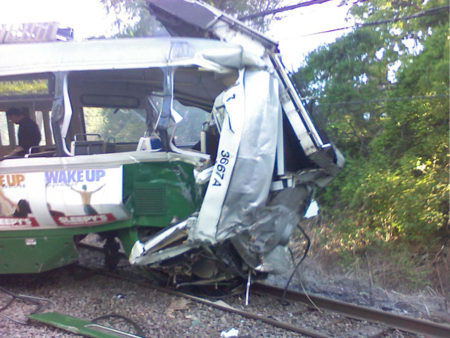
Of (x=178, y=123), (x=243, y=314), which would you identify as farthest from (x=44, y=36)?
(x=243, y=314)

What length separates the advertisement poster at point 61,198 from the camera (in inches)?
201

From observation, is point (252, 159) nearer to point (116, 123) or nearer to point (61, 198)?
point (61, 198)

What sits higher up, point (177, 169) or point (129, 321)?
point (177, 169)

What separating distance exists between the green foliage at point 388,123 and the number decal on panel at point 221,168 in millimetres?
1582

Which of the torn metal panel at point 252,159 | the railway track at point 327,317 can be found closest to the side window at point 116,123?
the railway track at point 327,317

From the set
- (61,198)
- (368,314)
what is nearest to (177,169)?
(61,198)

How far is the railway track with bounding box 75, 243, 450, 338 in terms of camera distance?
15.2 ft

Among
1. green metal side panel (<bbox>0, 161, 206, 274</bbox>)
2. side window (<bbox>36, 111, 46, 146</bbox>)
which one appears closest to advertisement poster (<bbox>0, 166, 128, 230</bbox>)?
green metal side panel (<bbox>0, 161, 206, 274</bbox>)

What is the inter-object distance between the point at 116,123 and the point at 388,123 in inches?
212

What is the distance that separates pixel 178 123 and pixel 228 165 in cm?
94

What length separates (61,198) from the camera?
205 inches

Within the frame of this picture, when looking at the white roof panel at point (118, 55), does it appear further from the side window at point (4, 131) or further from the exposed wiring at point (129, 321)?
the exposed wiring at point (129, 321)

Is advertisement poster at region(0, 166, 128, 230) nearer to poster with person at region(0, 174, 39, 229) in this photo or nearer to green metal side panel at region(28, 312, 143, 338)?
poster with person at region(0, 174, 39, 229)

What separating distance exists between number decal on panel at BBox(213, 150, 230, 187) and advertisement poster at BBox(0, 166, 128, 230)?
3.69 ft
